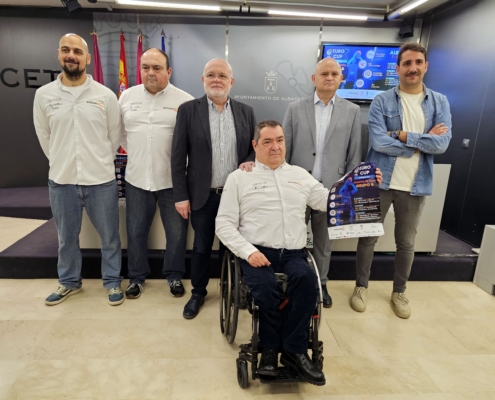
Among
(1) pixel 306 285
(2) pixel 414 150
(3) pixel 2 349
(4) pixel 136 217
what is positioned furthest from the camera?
(4) pixel 136 217

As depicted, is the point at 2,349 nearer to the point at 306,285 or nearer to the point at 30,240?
the point at 30,240

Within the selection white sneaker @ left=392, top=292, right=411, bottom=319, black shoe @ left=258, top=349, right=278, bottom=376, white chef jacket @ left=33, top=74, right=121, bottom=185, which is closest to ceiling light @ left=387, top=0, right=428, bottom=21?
white sneaker @ left=392, top=292, right=411, bottom=319

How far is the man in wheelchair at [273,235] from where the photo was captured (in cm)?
161

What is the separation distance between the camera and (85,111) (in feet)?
7.07

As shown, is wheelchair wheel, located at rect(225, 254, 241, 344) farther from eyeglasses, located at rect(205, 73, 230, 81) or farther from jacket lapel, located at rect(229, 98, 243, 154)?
eyeglasses, located at rect(205, 73, 230, 81)

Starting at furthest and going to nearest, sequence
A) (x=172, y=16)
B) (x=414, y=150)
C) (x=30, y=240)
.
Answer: (x=172, y=16), (x=30, y=240), (x=414, y=150)

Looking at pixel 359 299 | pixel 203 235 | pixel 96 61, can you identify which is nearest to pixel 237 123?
pixel 203 235

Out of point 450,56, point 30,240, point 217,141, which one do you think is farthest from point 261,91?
point 30,240

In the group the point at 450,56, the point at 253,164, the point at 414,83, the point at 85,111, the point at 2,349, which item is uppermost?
the point at 450,56

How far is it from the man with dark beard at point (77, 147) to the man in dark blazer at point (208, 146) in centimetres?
54

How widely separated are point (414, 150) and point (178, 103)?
168cm

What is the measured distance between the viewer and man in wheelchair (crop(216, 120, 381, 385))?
1606 mm

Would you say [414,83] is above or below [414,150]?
above

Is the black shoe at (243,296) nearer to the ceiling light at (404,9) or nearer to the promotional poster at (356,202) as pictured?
the promotional poster at (356,202)
